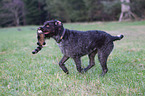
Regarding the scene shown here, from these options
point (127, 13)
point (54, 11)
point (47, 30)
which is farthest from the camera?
point (54, 11)

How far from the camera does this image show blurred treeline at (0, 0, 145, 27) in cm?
3825

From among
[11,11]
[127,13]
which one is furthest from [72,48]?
[11,11]

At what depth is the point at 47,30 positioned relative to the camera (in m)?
3.38

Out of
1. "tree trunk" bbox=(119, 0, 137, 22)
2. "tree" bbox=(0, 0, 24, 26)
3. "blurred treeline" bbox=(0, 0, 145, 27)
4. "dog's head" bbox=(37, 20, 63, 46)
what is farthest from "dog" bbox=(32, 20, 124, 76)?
"tree" bbox=(0, 0, 24, 26)

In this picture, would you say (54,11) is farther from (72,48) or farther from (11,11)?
(72,48)

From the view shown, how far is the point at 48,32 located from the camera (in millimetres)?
3400

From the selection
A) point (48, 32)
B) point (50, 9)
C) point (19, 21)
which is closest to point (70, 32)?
point (48, 32)

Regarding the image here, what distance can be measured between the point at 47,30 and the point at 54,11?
45.2 meters

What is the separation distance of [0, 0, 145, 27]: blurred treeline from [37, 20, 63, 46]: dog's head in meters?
34.3

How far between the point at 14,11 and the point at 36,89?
156 ft

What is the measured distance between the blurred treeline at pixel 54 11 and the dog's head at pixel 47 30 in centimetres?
3429

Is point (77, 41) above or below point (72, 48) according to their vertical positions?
above

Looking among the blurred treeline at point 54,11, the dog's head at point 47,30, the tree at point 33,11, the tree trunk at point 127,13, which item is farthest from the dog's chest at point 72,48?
the tree at point 33,11

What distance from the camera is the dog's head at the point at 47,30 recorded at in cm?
336
